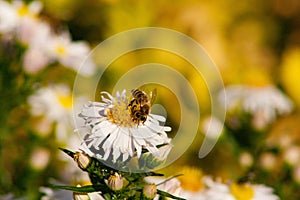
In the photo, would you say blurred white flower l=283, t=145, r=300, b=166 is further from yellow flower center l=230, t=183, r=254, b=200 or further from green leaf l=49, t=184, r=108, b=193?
green leaf l=49, t=184, r=108, b=193

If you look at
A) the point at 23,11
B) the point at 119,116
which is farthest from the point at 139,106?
the point at 23,11

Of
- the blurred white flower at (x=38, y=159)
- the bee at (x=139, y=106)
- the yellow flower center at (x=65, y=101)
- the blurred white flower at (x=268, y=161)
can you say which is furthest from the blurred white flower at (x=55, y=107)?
the bee at (x=139, y=106)

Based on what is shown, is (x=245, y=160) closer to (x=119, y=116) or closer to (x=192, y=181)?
(x=192, y=181)

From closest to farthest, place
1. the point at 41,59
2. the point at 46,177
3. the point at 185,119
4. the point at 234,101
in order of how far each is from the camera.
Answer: the point at 41,59
the point at 46,177
the point at 234,101
the point at 185,119

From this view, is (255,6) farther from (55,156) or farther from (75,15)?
(55,156)

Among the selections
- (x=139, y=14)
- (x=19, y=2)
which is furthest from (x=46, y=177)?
(x=139, y=14)

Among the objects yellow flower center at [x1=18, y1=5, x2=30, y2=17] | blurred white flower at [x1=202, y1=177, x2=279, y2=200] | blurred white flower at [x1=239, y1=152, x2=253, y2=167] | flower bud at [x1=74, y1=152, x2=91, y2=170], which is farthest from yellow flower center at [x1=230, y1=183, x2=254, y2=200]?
yellow flower center at [x1=18, y1=5, x2=30, y2=17]
